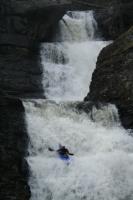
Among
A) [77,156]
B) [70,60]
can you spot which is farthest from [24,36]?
[77,156]

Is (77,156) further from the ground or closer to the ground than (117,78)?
closer to the ground

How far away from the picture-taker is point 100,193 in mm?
15133

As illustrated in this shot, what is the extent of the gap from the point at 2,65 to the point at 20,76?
1304mm

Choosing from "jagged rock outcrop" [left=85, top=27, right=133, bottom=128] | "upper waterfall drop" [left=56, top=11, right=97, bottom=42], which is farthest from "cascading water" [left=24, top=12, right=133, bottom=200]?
"upper waterfall drop" [left=56, top=11, right=97, bottom=42]

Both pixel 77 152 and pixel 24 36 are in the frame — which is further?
pixel 24 36

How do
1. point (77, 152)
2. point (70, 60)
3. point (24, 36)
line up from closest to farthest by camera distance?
1. point (77, 152)
2. point (70, 60)
3. point (24, 36)

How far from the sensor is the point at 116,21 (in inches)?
1188

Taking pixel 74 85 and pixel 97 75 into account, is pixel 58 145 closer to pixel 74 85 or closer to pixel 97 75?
A: pixel 97 75

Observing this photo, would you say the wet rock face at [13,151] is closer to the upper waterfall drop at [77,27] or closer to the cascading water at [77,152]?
the cascading water at [77,152]

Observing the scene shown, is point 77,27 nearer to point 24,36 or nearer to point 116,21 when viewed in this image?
point 116,21

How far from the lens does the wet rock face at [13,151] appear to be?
1462 centimetres

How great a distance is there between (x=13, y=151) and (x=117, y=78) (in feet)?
24.9

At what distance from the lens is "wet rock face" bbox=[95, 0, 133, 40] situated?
30016mm

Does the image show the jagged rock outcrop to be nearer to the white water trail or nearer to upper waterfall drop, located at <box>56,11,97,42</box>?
the white water trail
